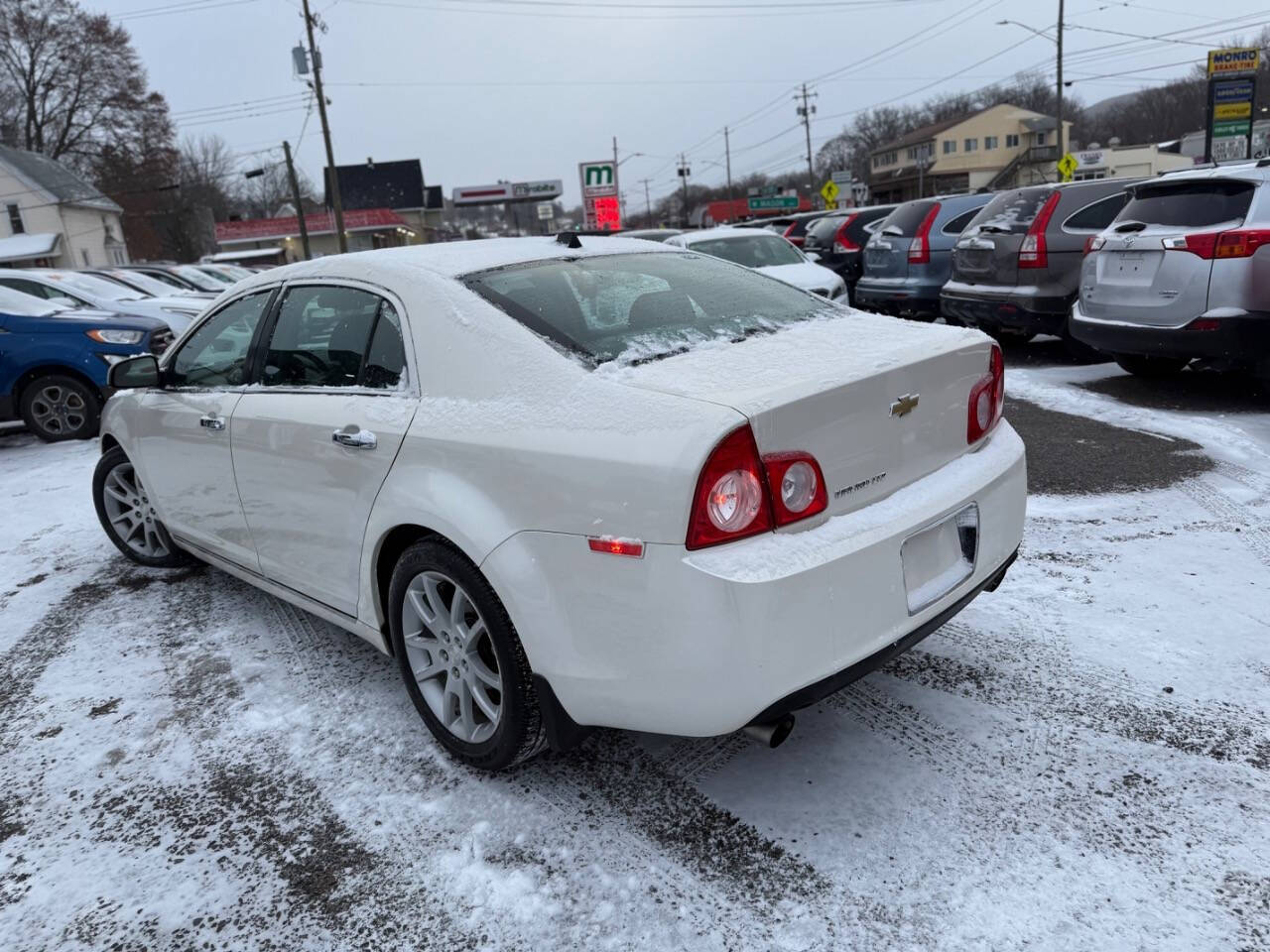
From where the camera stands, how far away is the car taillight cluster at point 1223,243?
594 cm

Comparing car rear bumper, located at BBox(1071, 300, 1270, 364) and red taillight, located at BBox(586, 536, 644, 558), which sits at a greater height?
red taillight, located at BBox(586, 536, 644, 558)

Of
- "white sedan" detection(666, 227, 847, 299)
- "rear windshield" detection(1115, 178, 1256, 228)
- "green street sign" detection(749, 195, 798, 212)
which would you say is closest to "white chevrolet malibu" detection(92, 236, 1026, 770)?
"rear windshield" detection(1115, 178, 1256, 228)

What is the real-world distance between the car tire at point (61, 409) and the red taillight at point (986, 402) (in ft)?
27.9

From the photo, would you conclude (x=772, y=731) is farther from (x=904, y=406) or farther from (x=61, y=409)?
(x=61, y=409)

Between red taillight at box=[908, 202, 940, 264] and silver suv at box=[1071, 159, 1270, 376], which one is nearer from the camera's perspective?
silver suv at box=[1071, 159, 1270, 376]

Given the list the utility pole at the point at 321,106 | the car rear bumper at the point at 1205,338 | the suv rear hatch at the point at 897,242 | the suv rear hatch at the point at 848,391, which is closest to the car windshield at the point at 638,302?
the suv rear hatch at the point at 848,391

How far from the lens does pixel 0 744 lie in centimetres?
318

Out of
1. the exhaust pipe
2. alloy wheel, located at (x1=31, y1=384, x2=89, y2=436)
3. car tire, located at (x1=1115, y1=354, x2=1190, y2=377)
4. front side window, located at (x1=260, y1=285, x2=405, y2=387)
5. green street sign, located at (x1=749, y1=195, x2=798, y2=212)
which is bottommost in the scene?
car tire, located at (x1=1115, y1=354, x2=1190, y2=377)

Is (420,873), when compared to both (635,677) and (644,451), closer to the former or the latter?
(635,677)

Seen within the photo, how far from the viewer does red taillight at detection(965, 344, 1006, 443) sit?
9.30 feet

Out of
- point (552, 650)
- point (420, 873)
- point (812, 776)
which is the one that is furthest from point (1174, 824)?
point (420, 873)

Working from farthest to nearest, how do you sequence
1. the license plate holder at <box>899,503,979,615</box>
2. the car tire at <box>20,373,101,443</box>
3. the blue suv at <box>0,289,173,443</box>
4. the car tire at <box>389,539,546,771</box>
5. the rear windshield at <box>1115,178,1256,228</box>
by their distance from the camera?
the car tire at <box>20,373,101,443</box> → the blue suv at <box>0,289,173,443</box> → the rear windshield at <box>1115,178,1256,228</box> → the car tire at <box>389,539,546,771</box> → the license plate holder at <box>899,503,979,615</box>

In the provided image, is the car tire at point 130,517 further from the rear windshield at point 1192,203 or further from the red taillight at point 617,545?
the rear windshield at point 1192,203

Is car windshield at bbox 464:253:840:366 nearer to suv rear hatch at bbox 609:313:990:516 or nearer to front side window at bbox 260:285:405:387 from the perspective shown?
suv rear hatch at bbox 609:313:990:516
